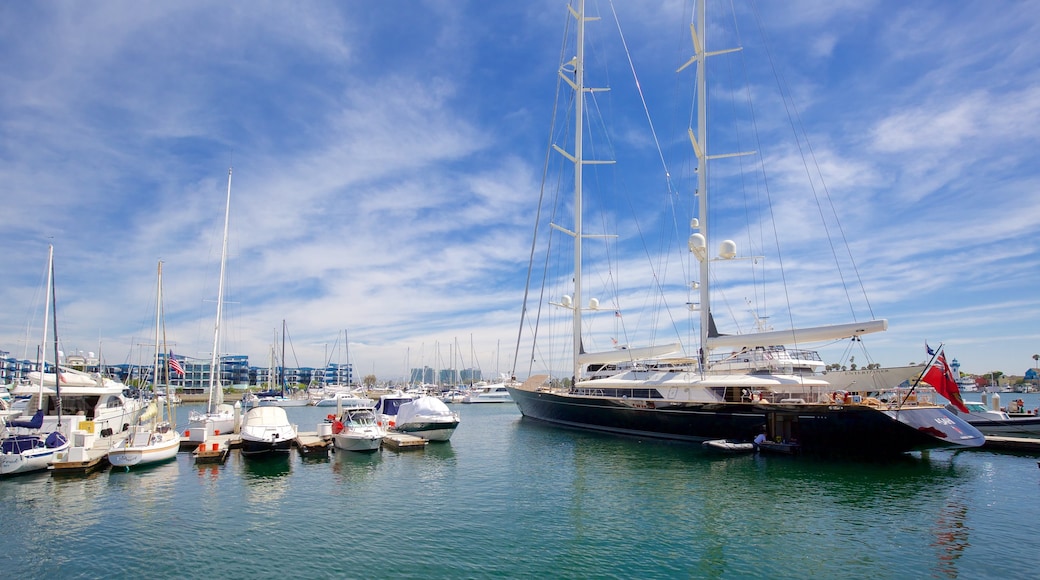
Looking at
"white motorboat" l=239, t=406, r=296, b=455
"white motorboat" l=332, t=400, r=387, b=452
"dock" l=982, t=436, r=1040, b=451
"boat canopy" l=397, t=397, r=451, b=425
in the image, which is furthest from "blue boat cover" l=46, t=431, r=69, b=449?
"dock" l=982, t=436, r=1040, b=451

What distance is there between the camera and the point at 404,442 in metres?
37.7

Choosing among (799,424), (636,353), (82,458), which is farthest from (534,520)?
(636,353)

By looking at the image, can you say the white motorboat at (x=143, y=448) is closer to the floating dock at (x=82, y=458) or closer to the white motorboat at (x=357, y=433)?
the floating dock at (x=82, y=458)

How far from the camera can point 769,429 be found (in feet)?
117

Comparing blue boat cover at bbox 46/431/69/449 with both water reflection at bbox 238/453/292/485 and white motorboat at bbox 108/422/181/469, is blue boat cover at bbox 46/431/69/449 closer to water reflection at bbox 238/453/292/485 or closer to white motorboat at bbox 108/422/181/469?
white motorboat at bbox 108/422/181/469

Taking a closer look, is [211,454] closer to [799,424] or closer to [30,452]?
[30,452]

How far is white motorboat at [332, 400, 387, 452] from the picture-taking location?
1403 inches

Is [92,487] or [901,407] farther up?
[901,407]

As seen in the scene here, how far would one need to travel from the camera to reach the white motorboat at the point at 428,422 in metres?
41.4

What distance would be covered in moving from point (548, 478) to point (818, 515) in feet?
40.2

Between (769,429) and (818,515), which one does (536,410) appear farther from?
(818,515)

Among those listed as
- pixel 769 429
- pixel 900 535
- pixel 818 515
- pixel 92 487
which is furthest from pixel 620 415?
pixel 92 487

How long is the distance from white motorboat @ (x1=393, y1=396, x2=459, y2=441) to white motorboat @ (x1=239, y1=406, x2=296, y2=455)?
29.0 feet

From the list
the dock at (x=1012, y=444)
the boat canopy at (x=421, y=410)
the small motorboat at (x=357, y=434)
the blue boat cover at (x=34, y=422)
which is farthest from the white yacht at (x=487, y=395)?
the blue boat cover at (x=34, y=422)
